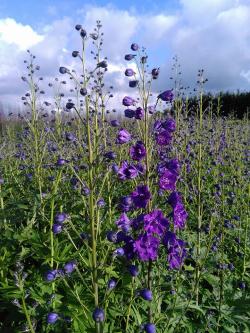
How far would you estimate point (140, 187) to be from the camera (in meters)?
2.20

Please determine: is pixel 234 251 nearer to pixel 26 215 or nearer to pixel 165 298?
pixel 165 298

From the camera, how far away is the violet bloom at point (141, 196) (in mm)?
2182

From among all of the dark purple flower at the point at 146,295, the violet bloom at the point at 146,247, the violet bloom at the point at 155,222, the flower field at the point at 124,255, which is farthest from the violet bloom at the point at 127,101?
the dark purple flower at the point at 146,295

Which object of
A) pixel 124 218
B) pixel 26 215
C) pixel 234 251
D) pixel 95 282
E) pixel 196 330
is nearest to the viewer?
pixel 95 282

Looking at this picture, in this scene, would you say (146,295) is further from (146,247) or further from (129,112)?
(129,112)

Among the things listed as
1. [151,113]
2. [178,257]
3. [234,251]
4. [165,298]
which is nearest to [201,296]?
[165,298]

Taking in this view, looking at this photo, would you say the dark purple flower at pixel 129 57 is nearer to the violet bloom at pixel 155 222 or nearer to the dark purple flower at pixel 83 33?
the dark purple flower at pixel 83 33

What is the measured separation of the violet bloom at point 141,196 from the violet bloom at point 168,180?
0.46ft

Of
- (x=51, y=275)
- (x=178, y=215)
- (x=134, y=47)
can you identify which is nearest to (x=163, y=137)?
(x=178, y=215)

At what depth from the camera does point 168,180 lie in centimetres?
228

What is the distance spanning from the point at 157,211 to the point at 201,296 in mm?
1965

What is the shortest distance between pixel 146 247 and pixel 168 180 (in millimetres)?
405

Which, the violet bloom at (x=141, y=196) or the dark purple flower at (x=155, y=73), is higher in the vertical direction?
the dark purple flower at (x=155, y=73)

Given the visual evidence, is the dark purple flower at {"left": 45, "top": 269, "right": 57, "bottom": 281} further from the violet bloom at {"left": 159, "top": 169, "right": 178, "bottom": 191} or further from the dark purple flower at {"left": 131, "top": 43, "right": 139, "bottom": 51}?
the dark purple flower at {"left": 131, "top": 43, "right": 139, "bottom": 51}
